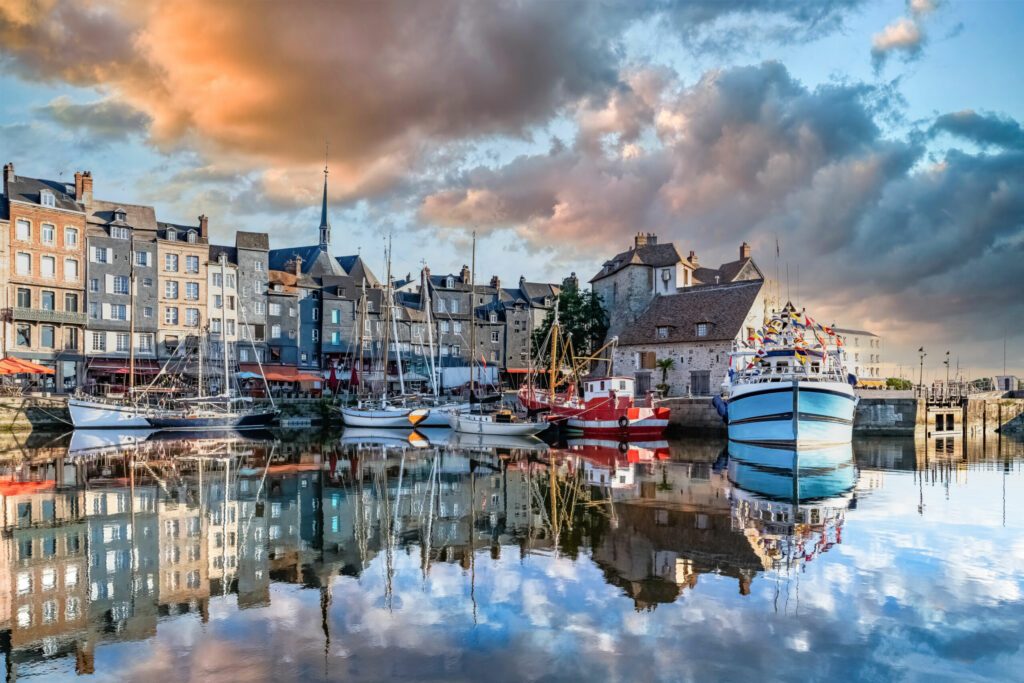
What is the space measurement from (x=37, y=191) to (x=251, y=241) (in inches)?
612

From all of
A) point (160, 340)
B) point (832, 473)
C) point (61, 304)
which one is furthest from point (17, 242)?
point (832, 473)

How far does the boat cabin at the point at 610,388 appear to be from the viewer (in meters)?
43.1

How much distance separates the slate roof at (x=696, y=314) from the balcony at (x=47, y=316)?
38106mm

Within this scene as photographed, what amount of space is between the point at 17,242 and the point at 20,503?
131 ft

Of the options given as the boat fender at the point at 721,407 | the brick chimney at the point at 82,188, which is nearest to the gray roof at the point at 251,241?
the brick chimney at the point at 82,188

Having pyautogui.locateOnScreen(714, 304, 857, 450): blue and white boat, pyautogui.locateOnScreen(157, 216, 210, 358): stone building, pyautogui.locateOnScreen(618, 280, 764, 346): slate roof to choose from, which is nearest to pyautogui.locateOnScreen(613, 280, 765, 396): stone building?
pyautogui.locateOnScreen(618, 280, 764, 346): slate roof

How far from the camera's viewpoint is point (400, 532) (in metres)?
15.3

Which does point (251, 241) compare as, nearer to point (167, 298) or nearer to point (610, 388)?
point (167, 298)

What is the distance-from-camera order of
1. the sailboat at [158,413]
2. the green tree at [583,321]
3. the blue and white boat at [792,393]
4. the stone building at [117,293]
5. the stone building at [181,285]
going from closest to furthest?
the blue and white boat at [792,393] → the sailboat at [158,413] → the stone building at [117,293] → the stone building at [181,285] → the green tree at [583,321]

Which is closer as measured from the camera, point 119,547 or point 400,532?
point 119,547

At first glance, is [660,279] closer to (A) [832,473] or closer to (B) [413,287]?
(B) [413,287]

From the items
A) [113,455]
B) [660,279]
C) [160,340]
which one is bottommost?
[113,455]

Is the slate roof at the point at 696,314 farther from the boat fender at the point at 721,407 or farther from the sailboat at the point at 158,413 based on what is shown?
the sailboat at the point at 158,413

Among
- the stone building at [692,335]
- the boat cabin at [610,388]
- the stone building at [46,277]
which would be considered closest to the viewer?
the boat cabin at [610,388]
